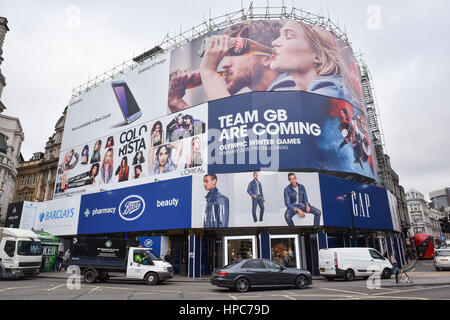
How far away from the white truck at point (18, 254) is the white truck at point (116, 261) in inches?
171

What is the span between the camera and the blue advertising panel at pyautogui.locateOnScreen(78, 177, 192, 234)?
80.2 feet

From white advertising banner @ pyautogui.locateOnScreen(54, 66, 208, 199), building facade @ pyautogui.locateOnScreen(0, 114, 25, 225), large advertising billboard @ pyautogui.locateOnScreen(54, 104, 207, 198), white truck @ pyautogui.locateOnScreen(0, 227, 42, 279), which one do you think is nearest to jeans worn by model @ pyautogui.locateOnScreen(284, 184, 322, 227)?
white advertising banner @ pyautogui.locateOnScreen(54, 66, 208, 199)

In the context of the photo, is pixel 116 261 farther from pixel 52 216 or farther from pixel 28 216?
pixel 28 216

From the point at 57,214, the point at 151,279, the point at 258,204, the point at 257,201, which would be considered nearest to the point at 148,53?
the point at 57,214

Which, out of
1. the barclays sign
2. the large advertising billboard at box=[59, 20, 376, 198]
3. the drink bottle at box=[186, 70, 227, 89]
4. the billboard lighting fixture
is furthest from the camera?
Result: the billboard lighting fixture

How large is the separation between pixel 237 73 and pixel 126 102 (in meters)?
15.1

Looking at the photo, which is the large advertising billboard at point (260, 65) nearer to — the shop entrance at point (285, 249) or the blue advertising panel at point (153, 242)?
the blue advertising panel at point (153, 242)

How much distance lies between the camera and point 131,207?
2800 centimetres

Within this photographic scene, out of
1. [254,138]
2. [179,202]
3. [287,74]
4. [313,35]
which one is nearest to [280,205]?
[254,138]

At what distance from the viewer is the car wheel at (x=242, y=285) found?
12781mm

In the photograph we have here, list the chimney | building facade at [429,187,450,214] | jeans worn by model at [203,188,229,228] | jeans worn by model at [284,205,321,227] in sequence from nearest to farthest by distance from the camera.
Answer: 1. jeans worn by model at [284,205,321,227]
2. jeans worn by model at [203,188,229,228]
3. the chimney
4. building facade at [429,187,450,214]

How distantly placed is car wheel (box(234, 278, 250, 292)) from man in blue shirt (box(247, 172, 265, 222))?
952 cm

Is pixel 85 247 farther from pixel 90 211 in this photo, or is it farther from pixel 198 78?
pixel 198 78

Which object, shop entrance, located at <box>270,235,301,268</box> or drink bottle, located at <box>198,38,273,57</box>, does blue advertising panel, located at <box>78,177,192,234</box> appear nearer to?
shop entrance, located at <box>270,235,301,268</box>
